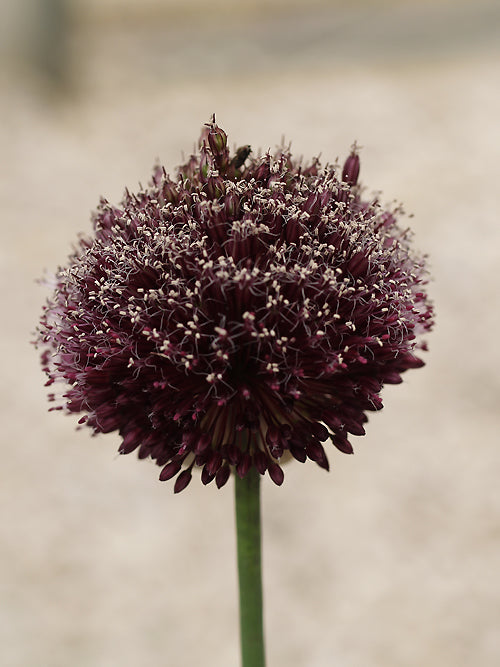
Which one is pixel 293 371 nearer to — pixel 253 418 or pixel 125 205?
pixel 253 418

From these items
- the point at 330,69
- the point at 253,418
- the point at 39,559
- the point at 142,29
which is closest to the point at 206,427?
the point at 253,418

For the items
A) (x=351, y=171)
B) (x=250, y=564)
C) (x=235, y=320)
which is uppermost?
(x=351, y=171)

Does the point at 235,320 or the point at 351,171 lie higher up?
the point at 351,171

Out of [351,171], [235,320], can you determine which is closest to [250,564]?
[235,320]

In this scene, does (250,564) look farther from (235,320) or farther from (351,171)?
(351,171)

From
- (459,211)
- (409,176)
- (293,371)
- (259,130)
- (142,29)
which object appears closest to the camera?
(293,371)

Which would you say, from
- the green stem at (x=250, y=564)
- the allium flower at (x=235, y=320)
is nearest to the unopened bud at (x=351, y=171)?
the allium flower at (x=235, y=320)
